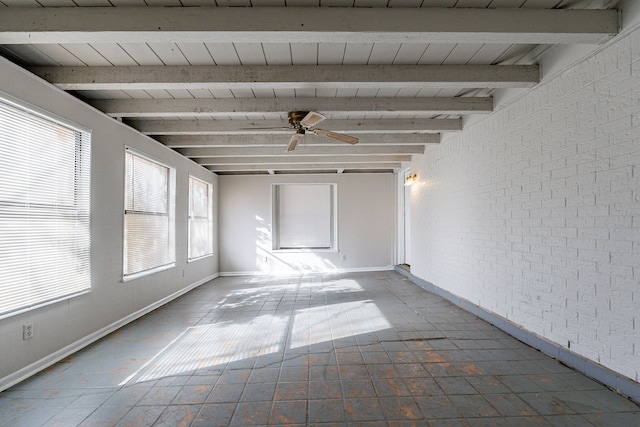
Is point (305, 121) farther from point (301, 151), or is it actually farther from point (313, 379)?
point (313, 379)

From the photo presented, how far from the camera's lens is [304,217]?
8227 mm

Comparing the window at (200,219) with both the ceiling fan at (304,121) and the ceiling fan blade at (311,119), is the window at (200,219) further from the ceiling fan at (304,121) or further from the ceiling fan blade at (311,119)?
the ceiling fan blade at (311,119)

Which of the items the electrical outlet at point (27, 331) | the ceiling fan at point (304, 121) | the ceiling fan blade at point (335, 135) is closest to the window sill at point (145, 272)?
the electrical outlet at point (27, 331)

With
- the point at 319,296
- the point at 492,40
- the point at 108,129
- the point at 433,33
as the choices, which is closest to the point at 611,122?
the point at 492,40

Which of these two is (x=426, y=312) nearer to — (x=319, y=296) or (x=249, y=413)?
(x=319, y=296)

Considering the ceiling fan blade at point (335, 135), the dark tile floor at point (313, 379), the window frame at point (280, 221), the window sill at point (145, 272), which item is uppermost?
the ceiling fan blade at point (335, 135)

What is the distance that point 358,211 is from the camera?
817cm

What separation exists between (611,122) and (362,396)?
2716 mm

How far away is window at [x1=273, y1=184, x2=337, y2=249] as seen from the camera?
8.21 m

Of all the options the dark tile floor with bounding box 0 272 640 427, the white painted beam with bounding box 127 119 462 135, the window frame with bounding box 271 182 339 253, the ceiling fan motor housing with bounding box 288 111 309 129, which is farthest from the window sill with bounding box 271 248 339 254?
the ceiling fan motor housing with bounding box 288 111 309 129

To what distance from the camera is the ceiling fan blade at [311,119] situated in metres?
3.35

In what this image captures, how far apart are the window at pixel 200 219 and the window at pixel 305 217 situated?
1.65 meters

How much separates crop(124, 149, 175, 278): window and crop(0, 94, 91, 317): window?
85cm

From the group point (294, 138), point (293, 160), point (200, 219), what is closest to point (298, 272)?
point (200, 219)
